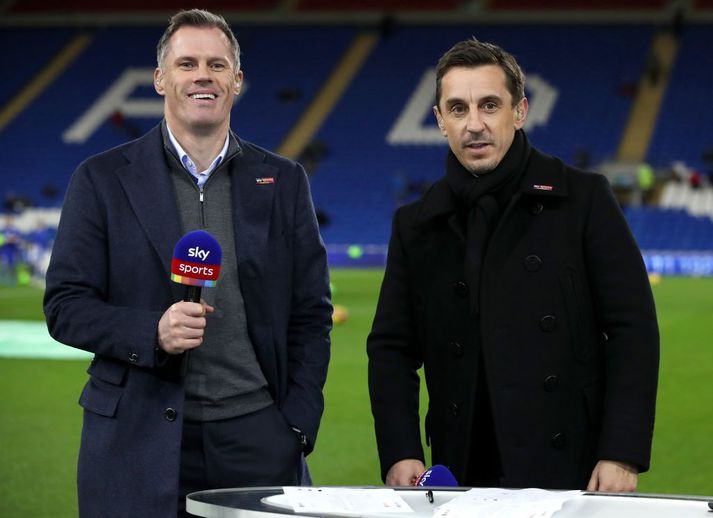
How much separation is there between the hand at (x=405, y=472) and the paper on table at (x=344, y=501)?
75 cm

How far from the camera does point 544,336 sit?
3770 mm

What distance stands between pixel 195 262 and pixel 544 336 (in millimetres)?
1109

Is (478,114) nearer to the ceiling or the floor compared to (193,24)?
nearer to the floor

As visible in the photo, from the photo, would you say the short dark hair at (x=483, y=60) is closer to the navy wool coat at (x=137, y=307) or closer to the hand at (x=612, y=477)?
the navy wool coat at (x=137, y=307)

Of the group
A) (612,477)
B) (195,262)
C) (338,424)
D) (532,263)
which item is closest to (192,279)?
(195,262)

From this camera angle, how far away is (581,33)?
135 feet


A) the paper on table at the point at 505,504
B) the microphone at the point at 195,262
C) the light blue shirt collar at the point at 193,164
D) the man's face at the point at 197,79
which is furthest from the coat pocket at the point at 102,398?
the paper on table at the point at 505,504

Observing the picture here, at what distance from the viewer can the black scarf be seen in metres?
3.76

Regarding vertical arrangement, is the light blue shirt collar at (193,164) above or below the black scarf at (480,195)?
above

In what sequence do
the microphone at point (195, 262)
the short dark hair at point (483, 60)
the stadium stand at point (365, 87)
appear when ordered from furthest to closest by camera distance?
the stadium stand at point (365, 87) < the short dark hair at point (483, 60) < the microphone at point (195, 262)

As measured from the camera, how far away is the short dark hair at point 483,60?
146 inches

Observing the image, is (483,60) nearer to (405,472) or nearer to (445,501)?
(405,472)

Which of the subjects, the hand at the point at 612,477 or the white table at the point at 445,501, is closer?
the white table at the point at 445,501

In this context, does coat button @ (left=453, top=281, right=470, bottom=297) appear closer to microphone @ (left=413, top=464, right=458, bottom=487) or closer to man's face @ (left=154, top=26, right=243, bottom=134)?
microphone @ (left=413, top=464, right=458, bottom=487)
